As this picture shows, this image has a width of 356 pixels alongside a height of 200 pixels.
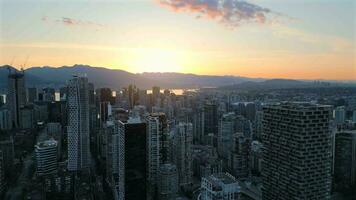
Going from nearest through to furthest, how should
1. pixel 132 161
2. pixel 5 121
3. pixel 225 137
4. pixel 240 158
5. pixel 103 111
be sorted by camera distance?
pixel 132 161 < pixel 240 158 < pixel 225 137 < pixel 5 121 < pixel 103 111

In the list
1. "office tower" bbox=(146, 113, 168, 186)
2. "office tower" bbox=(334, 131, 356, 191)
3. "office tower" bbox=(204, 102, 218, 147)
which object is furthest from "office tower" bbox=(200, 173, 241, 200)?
"office tower" bbox=(204, 102, 218, 147)

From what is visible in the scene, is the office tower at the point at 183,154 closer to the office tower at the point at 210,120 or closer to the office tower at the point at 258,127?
the office tower at the point at 258,127

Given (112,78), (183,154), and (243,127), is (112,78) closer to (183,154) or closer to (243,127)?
(243,127)

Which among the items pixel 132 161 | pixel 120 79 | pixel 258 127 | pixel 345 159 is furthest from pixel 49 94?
pixel 345 159

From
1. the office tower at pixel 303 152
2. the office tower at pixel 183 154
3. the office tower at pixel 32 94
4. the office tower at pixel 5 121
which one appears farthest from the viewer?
the office tower at pixel 32 94

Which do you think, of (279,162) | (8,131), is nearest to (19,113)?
(8,131)

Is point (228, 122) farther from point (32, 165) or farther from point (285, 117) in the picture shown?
point (285, 117)

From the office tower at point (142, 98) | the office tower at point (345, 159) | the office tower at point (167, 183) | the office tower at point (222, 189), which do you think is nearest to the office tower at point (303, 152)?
the office tower at point (222, 189)
